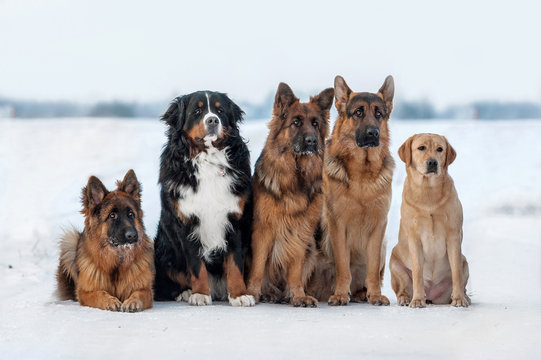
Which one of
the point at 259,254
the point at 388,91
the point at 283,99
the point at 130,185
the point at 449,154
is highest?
the point at 388,91

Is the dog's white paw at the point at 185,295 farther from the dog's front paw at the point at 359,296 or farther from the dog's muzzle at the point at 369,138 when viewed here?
the dog's muzzle at the point at 369,138

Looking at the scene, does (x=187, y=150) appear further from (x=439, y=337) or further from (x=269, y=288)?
(x=439, y=337)

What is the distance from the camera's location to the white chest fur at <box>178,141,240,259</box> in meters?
5.97

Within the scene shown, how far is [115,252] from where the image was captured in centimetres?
594

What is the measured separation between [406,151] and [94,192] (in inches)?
107

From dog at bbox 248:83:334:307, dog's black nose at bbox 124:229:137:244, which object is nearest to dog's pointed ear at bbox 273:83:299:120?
dog at bbox 248:83:334:307

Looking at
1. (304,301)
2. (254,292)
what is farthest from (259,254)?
(304,301)

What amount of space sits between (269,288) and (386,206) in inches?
50.6

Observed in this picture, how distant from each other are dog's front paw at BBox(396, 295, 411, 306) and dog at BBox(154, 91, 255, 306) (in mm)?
1311

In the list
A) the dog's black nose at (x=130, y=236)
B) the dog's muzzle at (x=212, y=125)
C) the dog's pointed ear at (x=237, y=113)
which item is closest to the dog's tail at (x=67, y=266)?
the dog's black nose at (x=130, y=236)

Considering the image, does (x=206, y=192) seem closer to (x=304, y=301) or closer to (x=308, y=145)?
(x=308, y=145)

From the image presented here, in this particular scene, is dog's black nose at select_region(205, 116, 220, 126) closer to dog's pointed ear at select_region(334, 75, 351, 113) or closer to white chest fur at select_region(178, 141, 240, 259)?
white chest fur at select_region(178, 141, 240, 259)

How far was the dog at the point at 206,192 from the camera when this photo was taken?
5969 millimetres

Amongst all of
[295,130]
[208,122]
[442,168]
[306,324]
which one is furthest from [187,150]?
[442,168]
